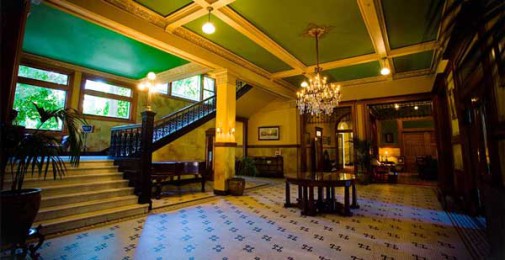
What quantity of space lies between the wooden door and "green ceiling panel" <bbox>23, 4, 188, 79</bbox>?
12.3 meters

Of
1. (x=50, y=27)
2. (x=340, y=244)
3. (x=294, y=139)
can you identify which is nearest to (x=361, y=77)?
(x=294, y=139)

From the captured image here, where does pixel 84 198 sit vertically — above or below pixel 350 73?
below

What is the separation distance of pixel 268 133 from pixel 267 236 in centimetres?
768

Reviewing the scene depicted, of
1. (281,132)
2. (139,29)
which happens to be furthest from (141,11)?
(281,132)

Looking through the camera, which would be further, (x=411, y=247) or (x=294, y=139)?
(x=294, y=139)

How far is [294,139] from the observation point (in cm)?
1002

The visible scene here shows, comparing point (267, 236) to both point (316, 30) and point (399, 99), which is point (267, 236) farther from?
point (399, 99)

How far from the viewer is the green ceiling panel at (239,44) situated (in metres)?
4.87

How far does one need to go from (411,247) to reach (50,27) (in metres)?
7.41

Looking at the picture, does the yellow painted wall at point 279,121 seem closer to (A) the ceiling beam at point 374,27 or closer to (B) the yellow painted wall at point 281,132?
(B) the yellow painted wall at point 281,132

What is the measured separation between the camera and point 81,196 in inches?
160

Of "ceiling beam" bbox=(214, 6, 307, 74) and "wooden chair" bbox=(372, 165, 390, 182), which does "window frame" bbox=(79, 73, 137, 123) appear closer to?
"ceiling beam" bbox=(214, 6, 307, 74)

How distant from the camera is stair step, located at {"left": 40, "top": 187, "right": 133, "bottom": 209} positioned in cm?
370

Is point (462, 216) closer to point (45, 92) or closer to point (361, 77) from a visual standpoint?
point (361, 77)
